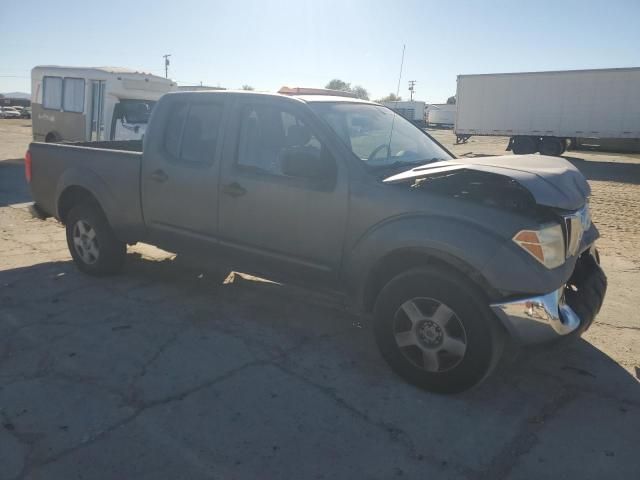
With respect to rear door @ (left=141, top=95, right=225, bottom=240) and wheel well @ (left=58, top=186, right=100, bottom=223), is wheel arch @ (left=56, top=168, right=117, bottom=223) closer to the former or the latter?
wheel well @ (left=58, top=186, right=100, bottom=223)

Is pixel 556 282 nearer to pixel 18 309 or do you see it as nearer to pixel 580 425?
pixel 580 425

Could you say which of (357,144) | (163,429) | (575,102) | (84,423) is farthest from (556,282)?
(575,102)

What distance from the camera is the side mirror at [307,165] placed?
11.4 ft

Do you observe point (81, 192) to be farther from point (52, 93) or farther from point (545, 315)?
point (52, 93)

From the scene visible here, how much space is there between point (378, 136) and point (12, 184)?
1057cm

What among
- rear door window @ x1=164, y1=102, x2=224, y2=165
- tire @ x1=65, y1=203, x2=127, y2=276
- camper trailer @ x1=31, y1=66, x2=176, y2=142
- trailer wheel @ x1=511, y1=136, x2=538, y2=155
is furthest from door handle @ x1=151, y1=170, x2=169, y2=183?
trailer wheel @ x1=511, y1=136, x2=538, y2=155

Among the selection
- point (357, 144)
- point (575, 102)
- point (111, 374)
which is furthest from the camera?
point (575, 102)

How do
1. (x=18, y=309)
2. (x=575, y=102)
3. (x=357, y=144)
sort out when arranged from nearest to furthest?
(x=357, y=144) < (x=18, y=309) < (x=575, y=102)

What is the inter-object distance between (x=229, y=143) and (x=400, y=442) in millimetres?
2558

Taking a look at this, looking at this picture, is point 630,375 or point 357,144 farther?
point 357,144

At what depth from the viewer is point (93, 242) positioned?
532 centimetres

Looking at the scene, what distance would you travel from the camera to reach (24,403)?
3.12 m

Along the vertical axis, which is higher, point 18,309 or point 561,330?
point 561,330

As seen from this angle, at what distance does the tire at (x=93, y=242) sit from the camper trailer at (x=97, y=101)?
855cm
